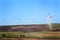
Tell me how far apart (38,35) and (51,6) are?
0.34 meters

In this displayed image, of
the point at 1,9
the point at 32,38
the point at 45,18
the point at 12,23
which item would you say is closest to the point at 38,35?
the point at 32,38

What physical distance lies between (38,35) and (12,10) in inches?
15.7

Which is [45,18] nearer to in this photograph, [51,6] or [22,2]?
[51,6]

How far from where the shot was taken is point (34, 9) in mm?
1529

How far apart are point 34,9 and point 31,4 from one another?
64 mm

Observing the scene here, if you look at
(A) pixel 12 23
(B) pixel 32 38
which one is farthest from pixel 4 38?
(B) pixel 32 38

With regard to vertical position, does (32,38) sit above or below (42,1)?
below

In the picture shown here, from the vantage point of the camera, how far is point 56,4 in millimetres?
1497

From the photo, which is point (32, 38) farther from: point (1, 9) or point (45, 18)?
point (1, 9)

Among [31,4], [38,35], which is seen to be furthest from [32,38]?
[31,4]

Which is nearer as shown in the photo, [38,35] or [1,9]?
[38,35]

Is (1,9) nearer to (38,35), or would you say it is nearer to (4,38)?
(4,38)

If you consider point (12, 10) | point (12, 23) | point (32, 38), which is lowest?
point (32, 38)

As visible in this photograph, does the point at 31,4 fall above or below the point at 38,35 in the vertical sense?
above
